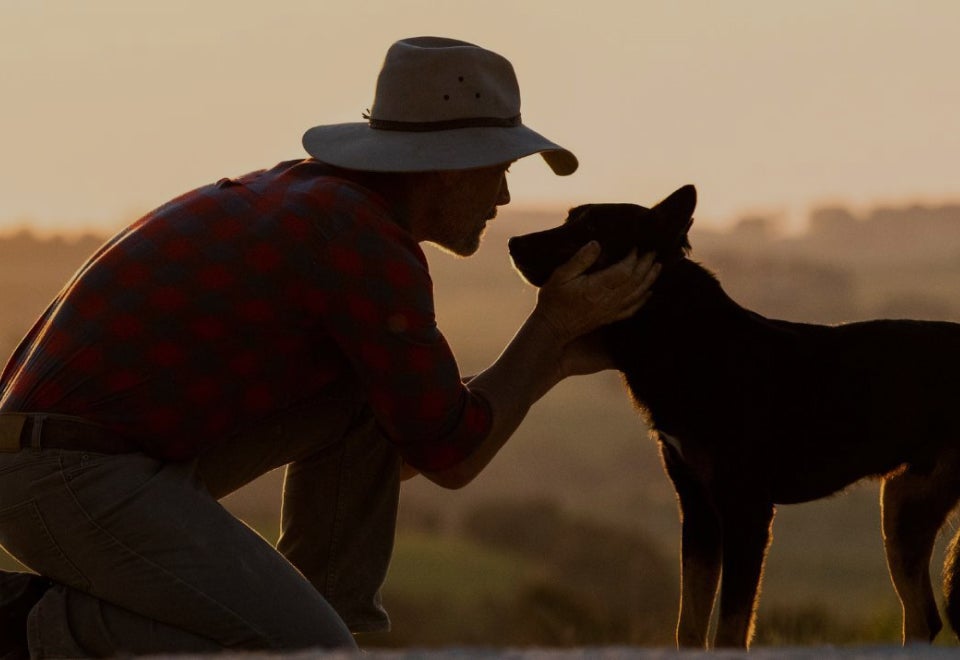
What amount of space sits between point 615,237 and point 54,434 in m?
1.97

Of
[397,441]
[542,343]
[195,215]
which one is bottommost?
[397,441]

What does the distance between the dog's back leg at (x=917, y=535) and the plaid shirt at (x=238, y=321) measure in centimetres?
207

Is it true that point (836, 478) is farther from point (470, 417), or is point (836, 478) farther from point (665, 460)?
point (470, 417)

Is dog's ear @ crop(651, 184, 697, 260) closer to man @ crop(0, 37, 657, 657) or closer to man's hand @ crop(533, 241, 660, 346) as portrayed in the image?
man's hand @ crop(533, 241, 660, 346)

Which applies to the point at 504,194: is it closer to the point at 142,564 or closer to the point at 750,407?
the point at 750,407

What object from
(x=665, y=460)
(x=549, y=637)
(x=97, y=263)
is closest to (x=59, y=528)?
(x=97, y=263)

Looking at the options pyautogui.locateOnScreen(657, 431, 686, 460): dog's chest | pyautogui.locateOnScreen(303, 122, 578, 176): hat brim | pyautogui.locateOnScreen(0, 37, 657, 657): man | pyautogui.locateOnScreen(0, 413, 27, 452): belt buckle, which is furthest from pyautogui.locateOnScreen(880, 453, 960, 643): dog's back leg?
pyautogui.locateOnScreen(0, 413, 27, 452): belt buckle

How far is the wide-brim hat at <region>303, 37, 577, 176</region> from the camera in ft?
12.5

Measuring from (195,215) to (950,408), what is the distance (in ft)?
9.25

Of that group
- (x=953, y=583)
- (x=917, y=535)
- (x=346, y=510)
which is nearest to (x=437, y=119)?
(x=346, y=510)

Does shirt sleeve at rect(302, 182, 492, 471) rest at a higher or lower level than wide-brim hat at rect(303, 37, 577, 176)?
lower

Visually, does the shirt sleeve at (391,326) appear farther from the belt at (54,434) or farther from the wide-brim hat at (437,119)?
the belt at (54,434)

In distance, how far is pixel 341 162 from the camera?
12.4 ft

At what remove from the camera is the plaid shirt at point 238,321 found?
3.57 meters
